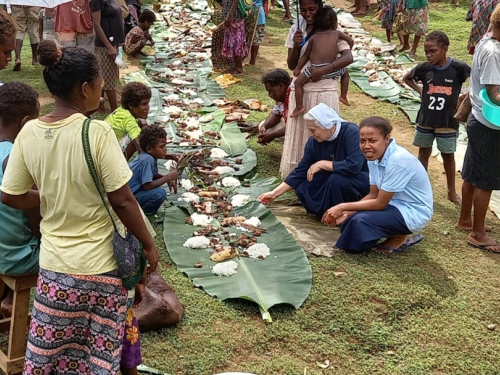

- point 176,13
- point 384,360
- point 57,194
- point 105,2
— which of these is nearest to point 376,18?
point 176,13

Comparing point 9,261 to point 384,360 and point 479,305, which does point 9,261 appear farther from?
point 479,305

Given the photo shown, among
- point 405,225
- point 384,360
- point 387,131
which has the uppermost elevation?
point 387,131

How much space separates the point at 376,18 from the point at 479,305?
1228 centimetres

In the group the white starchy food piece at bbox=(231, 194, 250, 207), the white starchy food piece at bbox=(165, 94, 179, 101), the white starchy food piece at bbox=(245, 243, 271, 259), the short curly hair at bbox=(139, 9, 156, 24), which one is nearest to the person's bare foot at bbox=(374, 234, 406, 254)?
the white starchy food piece at bbox=(245, 243, 271, 259)

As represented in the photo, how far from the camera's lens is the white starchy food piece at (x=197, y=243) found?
4.89 meters

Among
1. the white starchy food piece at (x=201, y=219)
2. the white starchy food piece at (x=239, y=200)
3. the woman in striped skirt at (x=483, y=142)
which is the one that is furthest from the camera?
the white starchy food piece at (x=239, y=200)

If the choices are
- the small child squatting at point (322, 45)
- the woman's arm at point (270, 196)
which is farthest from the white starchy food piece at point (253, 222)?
the small child squatting at point (322, 45)

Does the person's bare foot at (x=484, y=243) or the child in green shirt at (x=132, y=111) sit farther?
the child in green shirt at (x=132, y=111)

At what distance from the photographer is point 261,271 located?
451 centimetres

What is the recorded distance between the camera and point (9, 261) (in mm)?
3119

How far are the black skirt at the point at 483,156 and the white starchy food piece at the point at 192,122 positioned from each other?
12.0 feet

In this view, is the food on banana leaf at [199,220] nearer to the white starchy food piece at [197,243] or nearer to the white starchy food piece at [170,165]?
the white starchy food piece at [197,243]

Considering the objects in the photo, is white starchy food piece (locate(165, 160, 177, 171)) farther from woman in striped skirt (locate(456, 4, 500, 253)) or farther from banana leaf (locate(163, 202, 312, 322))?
woman in striped skirt (locate(456, 4, 500, 253))

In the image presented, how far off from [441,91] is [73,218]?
4413mm
